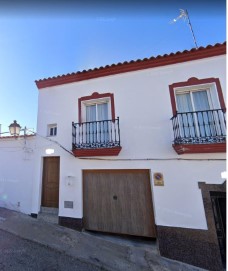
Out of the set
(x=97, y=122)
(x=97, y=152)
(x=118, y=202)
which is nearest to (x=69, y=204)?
(x=118, y=202)

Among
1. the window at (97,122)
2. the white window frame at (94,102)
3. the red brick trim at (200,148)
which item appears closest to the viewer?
the red brick trim at (200,148)

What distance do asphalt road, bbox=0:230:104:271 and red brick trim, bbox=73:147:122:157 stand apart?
291 centimetres

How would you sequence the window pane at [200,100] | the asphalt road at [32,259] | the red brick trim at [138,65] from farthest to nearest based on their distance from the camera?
the red brick trim at [138,65] < the window pane at [200,100] < the asphalt road at [32,259]

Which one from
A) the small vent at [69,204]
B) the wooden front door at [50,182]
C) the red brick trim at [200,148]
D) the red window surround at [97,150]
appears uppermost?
the red window surround at [97,150]

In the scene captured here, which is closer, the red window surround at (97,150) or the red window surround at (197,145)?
the red window surround at (197,145)

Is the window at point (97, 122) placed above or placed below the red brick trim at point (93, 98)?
below

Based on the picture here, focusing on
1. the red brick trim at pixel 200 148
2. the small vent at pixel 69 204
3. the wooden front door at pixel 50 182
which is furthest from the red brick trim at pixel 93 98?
the small vent at pixel 69 204

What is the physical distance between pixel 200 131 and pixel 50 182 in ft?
19.5

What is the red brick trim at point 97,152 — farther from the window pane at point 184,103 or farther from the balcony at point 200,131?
the window pane at point 184,103

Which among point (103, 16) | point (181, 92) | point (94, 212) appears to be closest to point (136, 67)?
point (181, 92)

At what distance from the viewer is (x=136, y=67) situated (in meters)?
6.12

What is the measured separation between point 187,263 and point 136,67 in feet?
21.9

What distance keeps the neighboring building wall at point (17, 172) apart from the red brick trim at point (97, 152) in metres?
2.33

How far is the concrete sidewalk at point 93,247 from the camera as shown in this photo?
13.5 feet
